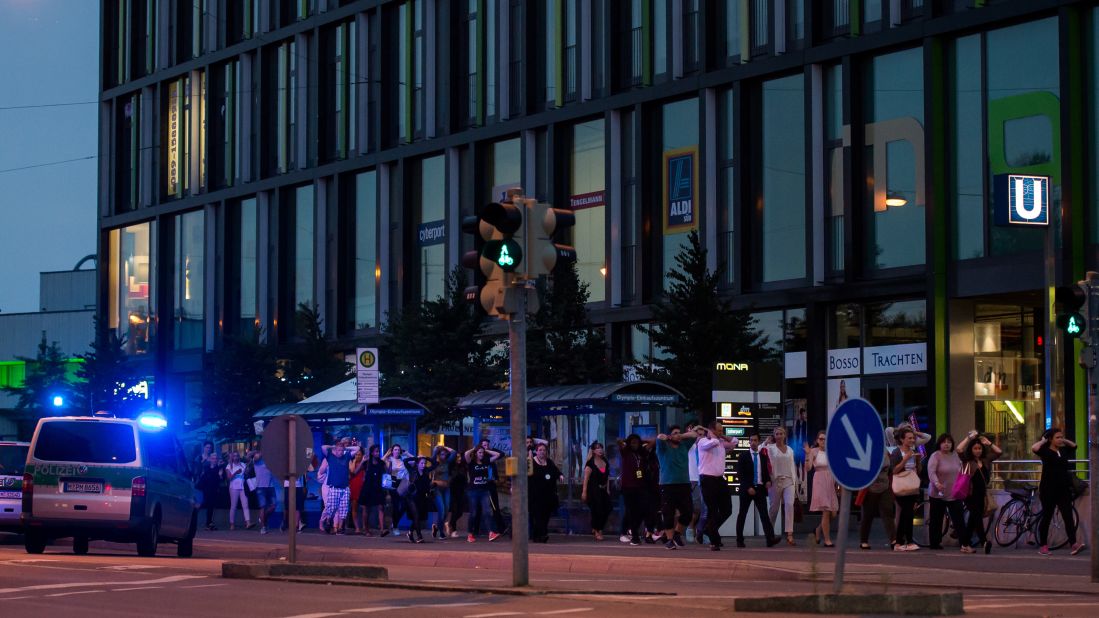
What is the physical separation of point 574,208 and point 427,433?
686 centimetres

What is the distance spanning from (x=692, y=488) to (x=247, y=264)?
31191 millimetres

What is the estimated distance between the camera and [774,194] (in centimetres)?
3834

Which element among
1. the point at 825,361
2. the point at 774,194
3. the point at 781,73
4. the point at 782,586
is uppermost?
the point at 781,73

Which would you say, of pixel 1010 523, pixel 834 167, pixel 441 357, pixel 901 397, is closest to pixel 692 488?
pixel 1010 523

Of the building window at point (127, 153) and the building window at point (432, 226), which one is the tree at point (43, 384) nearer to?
the building window at point (127, 153)

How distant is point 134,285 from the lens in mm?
63031

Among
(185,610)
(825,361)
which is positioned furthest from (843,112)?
(185,610)

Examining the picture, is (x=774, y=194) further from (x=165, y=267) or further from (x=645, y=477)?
(x=165, y=267)

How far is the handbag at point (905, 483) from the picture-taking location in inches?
979

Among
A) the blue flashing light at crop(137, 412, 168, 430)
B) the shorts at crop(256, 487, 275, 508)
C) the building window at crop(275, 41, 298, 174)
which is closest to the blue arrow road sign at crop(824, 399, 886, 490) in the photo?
the blue flashing light at crop(137, 412, 168, 430)

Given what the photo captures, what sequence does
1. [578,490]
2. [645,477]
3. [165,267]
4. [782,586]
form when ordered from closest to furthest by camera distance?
[782,586], [645,477], [578,490], [165,267]

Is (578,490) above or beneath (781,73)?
beneath

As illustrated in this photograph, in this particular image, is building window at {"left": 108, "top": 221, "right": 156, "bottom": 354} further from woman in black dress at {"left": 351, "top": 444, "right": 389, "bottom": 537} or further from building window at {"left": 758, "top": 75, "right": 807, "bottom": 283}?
woman in black dress at {"left": 351, "top": 444, "right": 389, "bottom": 537}

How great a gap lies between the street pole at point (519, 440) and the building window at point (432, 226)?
3176 centimetres
